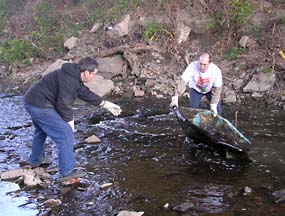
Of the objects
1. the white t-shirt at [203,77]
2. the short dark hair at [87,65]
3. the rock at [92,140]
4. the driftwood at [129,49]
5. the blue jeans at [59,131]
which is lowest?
the rock at [92,140]

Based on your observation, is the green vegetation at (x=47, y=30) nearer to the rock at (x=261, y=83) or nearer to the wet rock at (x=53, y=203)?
the rock at (x=261, y=83)

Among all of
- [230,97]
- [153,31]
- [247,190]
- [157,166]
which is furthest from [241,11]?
[247,190]

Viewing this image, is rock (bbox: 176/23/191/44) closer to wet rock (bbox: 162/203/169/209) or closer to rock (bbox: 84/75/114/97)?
rock (bbox: 84/75/114/97)

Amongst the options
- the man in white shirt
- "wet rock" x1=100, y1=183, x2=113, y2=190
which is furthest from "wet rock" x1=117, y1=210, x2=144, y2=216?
the man in white shirt

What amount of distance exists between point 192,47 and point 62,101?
8341 mm

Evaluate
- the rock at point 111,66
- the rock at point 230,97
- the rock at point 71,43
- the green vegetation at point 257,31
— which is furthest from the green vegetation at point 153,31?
the rock at point 230,97

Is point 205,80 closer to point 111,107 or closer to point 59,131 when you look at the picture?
point 111,107

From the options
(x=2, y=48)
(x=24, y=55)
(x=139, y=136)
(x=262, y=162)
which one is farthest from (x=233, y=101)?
(x=2, y=48)

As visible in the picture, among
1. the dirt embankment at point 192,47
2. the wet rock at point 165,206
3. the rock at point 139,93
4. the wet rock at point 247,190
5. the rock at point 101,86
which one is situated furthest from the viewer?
the rock at point 101,86

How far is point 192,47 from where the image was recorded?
1425cm

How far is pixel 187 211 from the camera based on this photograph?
578 cm

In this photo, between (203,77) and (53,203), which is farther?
(203,77)

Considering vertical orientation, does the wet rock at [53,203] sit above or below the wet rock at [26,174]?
below

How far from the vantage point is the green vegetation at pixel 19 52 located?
16.7 meters
